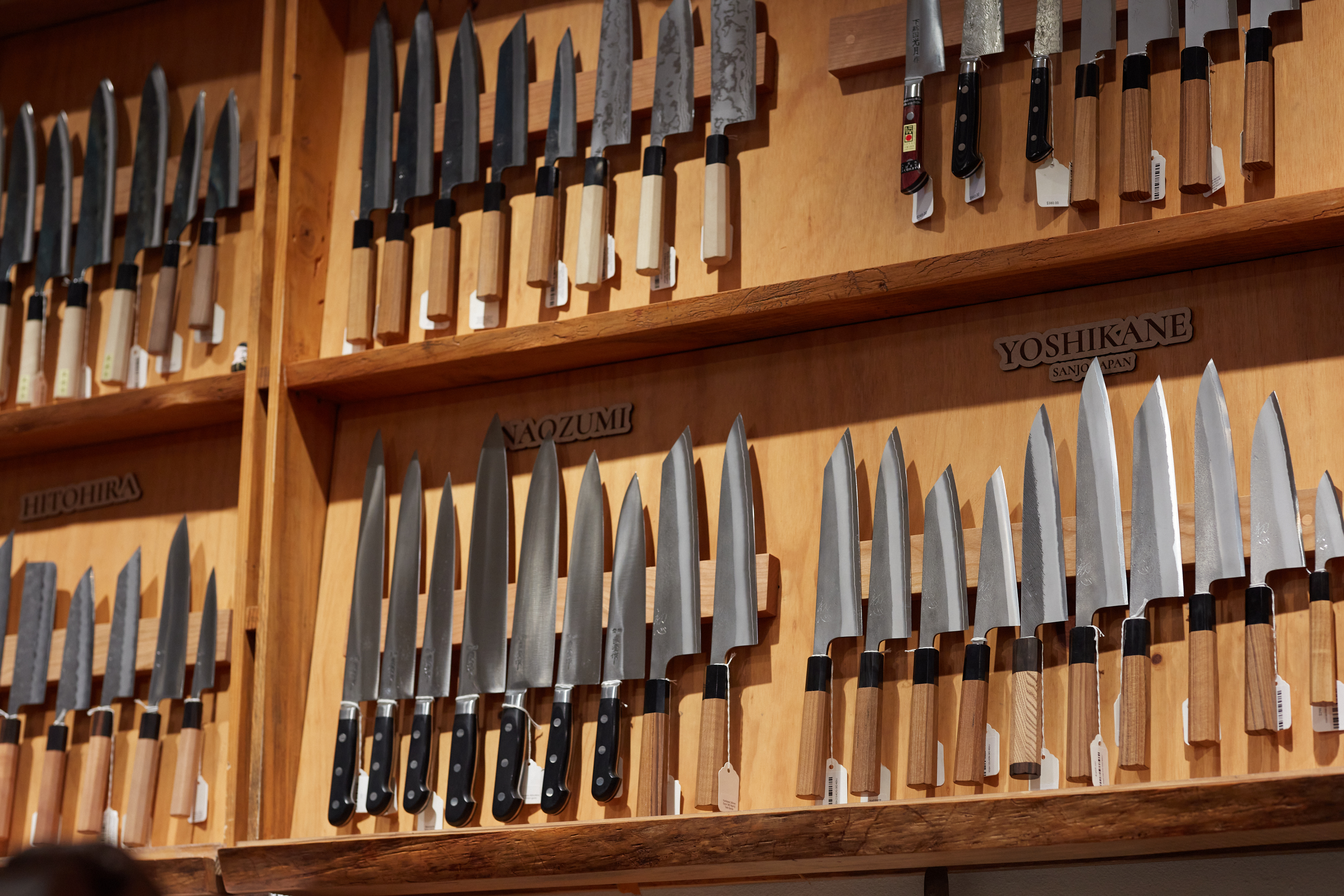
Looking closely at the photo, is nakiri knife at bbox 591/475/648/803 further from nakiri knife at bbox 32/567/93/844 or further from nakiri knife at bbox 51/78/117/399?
nakiri knife at bbox 51/78/117/399

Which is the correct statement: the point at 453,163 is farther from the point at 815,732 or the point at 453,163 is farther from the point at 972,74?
the point at 815,732

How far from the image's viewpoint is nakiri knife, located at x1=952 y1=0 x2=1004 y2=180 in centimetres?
168

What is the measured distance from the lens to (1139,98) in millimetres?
1586

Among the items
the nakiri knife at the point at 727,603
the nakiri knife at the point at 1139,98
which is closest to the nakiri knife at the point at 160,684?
the nakiri knife at the point at 727,603

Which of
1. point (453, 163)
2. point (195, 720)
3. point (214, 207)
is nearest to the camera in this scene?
point (195, 720)

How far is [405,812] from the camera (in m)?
1.74

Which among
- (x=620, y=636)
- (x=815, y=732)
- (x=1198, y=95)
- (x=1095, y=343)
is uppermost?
(x=1198, y=95)

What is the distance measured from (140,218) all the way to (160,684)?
2.35ft

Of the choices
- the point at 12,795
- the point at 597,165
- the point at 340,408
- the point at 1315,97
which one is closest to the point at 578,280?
the point at 597,165

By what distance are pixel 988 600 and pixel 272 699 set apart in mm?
901

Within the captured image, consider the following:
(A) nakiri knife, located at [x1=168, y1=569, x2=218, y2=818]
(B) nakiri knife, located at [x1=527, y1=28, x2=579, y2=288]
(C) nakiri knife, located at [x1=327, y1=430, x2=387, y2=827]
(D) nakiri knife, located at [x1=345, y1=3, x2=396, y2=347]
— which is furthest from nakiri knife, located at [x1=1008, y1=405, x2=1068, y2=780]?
(A) nakiri knife, located at [x1=168, y1=569, x2=218, y2=818]

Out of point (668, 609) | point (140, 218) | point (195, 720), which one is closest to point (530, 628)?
point (668, 609)

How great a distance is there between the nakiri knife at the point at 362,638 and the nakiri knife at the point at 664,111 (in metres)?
0.46

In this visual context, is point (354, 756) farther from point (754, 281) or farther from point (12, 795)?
point (754, 281)
